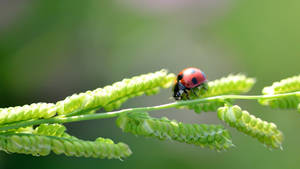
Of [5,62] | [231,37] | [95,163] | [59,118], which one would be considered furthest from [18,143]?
[231,37]

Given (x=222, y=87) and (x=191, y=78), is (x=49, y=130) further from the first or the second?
(x=191, y=78)

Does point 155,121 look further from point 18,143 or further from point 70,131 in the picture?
point 70,131

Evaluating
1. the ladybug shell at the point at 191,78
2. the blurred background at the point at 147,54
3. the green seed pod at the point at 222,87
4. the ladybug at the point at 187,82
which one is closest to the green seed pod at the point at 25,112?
the green seed pod at the point at 222,87

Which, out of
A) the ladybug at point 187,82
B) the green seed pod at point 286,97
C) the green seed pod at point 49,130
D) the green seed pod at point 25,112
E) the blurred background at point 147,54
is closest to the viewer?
the green seed pod at point 25,112

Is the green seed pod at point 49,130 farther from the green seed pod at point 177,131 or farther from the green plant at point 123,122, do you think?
the green seed pod at point 177,131

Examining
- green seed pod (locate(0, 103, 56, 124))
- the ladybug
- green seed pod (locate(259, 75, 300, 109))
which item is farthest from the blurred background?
green seed pod (locate(0, 103, 56, 124))

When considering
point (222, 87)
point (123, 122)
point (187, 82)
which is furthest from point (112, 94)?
point (187, 82)
